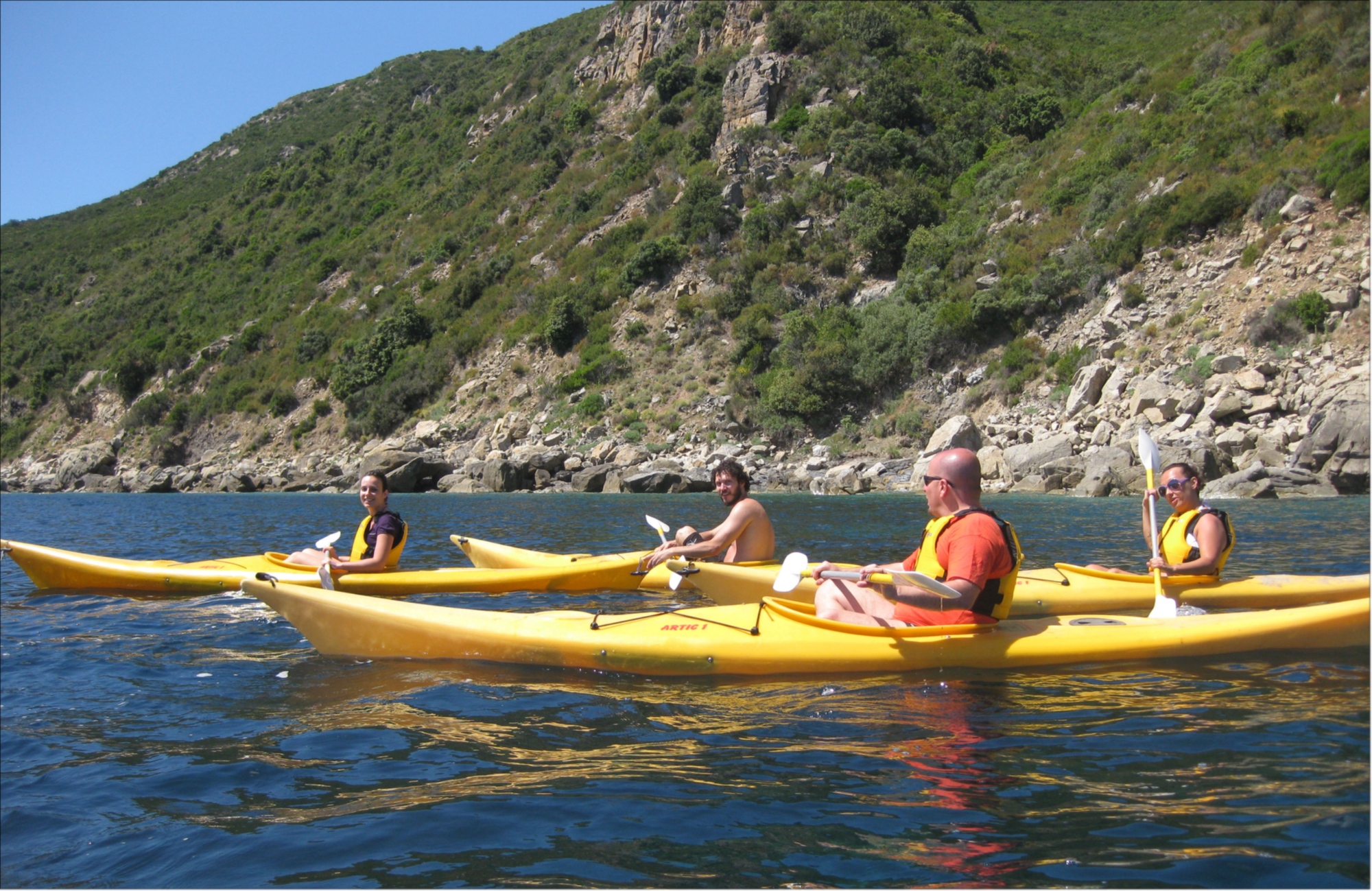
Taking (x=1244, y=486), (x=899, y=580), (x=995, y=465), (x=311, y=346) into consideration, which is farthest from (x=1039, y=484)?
(x=311, y=346)

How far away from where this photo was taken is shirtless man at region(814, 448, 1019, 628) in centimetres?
464

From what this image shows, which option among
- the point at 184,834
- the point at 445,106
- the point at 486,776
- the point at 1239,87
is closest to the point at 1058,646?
the point at 486,776

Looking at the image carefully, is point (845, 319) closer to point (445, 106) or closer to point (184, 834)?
point (184, 834)

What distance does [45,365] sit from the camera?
49000mm

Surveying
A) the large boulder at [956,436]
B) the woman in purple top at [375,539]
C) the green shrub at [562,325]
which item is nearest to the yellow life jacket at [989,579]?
the woman in purple top at [375,539]

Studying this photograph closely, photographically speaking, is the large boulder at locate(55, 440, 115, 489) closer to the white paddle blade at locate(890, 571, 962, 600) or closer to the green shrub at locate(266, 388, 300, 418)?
the green shrub at locate(266, 388, 300, 418)

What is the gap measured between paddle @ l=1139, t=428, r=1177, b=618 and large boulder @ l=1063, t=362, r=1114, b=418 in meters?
15.0

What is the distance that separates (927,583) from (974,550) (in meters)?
Answer: 0.34

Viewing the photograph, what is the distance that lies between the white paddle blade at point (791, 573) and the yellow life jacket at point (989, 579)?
2.11ft

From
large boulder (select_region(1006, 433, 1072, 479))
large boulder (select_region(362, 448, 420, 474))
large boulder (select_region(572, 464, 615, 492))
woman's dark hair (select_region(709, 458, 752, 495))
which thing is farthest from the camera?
large boulder (select_region(362, 448, 420, 474))

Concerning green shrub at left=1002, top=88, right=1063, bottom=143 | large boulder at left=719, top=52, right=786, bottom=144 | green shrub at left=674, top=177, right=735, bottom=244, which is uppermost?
large boulder at left=719, top=52, right=786, bottom=144

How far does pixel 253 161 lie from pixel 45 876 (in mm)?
84236

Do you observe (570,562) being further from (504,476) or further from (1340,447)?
(504,476)

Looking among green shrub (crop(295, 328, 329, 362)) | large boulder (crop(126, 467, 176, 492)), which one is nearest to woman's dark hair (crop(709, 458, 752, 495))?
large boulder (crop(126, 467, 176, 492))
